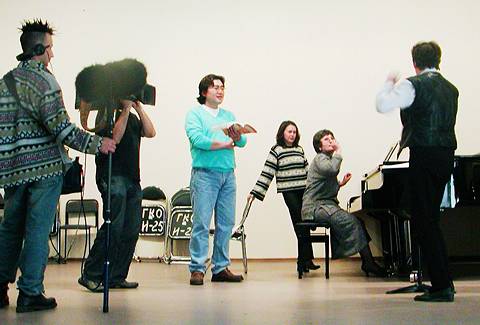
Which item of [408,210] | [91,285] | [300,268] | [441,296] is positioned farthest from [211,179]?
[441,296]

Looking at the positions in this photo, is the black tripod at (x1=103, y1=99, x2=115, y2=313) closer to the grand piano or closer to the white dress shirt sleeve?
the white dress shirt sleeve

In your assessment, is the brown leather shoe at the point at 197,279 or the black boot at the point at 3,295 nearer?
the black boot at the point at 3,295

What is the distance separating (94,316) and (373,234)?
5.09 meters

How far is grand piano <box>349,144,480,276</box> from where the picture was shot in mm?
4633

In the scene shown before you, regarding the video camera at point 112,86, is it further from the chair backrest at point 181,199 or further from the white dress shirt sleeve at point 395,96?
the chair backrest at point 181,199

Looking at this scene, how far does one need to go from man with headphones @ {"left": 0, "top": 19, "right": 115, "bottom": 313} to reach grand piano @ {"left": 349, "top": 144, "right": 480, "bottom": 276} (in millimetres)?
1764

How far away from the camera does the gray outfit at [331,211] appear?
5.11 m

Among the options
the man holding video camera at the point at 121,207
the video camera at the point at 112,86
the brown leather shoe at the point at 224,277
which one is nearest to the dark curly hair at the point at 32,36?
the video camera at the point at 112,86

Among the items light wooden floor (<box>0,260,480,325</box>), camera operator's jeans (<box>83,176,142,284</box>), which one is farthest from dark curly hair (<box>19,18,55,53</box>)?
light wooden floor (<box>0,260,480,325</box>)

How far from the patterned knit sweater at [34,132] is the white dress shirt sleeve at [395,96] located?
4.50 ft

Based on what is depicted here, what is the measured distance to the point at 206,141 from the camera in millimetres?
4488

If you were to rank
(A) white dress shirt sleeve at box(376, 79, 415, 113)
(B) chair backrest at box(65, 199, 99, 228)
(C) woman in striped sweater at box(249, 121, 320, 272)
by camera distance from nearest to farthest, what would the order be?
1. (A) white dress shirt sleeve at box(376, 79, 415, 113)
2. (C) woman in striped sweater at box(249, 121, 320, 272)
3. (B) chair backrest at box(65, 199, 99, 228)

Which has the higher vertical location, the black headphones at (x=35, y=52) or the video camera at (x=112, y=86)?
the black headphones at (x=35, y=52)

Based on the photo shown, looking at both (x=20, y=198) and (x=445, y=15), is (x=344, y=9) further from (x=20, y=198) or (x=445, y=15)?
(x=20, y=198)
